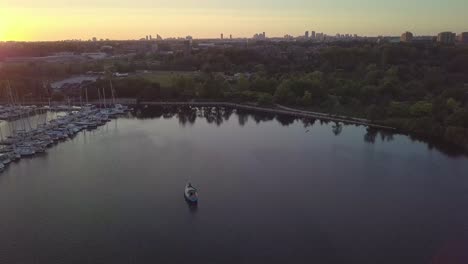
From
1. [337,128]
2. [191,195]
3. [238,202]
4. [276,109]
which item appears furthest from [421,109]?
[191,195]

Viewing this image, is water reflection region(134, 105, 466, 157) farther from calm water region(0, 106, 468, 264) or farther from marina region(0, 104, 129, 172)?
marina region(0, 104, 129, 172)

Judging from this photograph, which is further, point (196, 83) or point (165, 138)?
point (196, 83)

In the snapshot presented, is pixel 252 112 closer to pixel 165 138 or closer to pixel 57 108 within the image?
pixel 165 138

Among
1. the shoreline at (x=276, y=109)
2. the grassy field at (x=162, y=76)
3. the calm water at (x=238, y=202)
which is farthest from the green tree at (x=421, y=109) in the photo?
the grassy field at (x=162, y=76)

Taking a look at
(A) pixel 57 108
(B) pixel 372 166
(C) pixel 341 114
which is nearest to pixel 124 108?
(A) pixel 57 108

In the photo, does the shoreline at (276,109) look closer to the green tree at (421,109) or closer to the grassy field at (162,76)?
the green tree at (421,109)

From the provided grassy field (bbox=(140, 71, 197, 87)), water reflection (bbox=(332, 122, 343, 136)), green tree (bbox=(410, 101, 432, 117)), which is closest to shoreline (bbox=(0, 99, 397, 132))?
water reflection (bbox=(332, 122, 343, 136))
